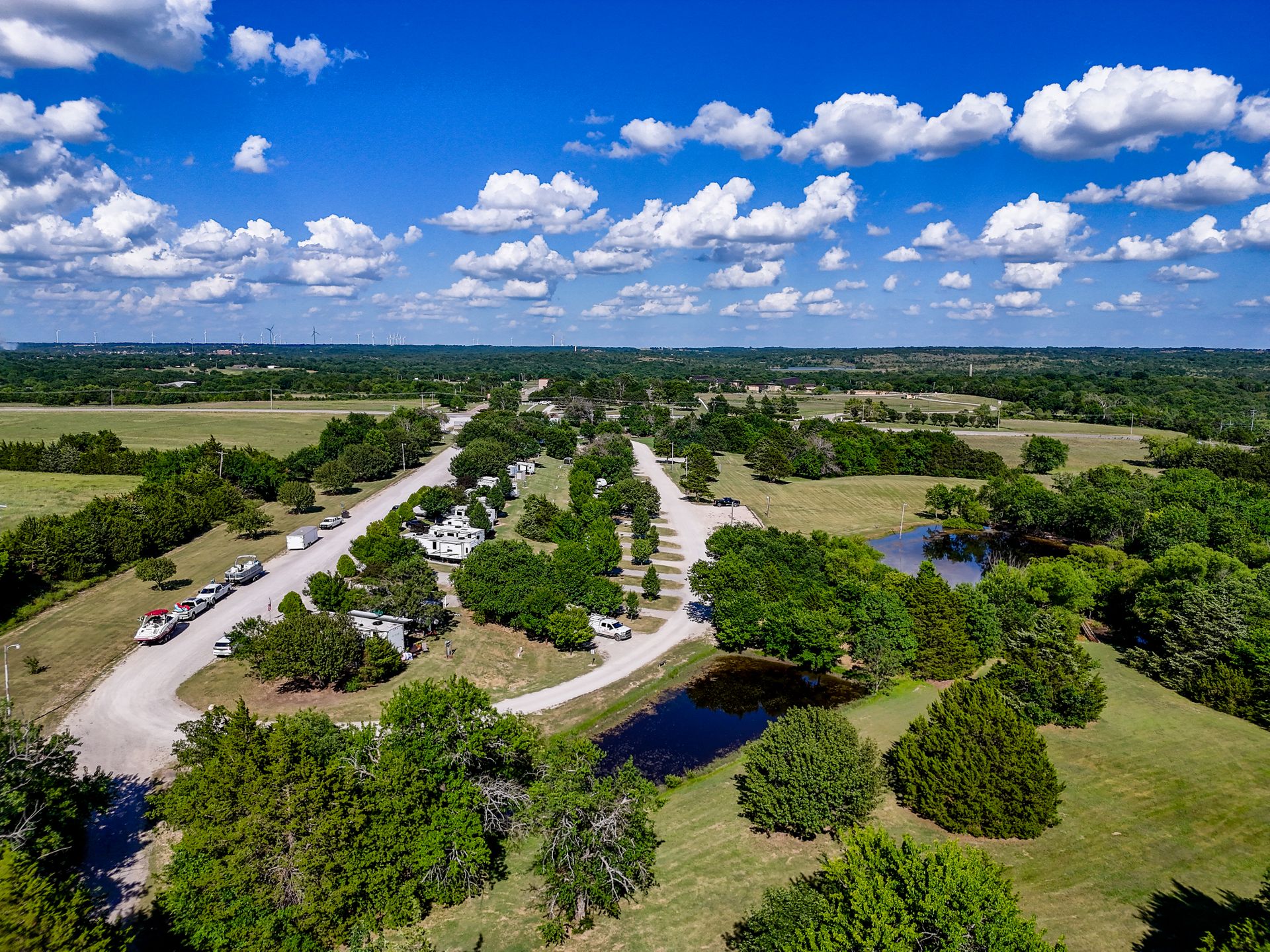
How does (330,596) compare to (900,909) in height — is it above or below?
below

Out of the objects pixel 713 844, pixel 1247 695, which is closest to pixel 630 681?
pixel 713 844

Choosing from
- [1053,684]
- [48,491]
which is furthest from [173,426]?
[1053,684]

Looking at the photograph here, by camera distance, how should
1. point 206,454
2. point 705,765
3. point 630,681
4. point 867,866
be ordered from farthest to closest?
point 206,454
point 630,681
point 705,765
point 867,866

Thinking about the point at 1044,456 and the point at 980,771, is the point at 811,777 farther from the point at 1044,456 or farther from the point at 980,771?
the point at 1044,456

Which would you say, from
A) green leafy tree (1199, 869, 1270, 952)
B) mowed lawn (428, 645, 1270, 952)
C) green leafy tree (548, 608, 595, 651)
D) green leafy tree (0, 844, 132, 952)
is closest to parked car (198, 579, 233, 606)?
green leafy tree (548, 608, 595, 651)

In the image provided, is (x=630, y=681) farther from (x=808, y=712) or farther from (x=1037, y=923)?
(x=1037, y=923)

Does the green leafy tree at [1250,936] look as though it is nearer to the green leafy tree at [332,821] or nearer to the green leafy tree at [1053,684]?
the green leafy tree at [1053,684]
